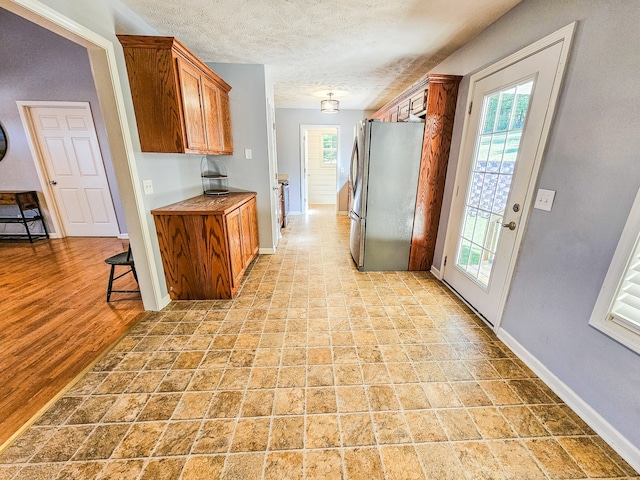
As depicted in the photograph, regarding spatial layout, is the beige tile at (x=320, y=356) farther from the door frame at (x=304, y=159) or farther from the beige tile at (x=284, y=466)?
the door frame at (x=304, y=159)

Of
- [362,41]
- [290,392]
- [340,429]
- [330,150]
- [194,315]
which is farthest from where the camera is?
[330,150]

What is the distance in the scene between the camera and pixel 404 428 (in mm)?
1316

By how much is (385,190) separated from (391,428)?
2.22 metres

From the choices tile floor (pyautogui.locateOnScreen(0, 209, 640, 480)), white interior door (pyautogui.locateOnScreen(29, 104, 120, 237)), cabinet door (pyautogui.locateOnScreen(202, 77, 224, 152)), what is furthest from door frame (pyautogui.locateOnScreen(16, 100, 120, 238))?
tile floor (pyautogui.locateOnScreen(0, 209, 640, 480))

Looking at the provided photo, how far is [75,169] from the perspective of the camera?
13.2ft

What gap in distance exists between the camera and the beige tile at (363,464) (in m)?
1.11

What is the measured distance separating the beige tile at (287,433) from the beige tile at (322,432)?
0.04m

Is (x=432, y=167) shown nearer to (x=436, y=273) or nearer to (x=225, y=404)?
(x=436, y=273)

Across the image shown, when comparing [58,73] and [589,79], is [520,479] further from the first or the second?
[58,73]

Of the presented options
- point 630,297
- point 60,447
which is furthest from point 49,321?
point 630,297

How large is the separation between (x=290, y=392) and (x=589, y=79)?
91.8 inches

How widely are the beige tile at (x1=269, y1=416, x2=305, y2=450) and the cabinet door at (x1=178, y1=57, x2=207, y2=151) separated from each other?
2163 mm

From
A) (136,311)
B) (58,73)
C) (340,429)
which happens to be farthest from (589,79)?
(58,73)

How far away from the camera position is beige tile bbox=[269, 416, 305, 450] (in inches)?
48.6
